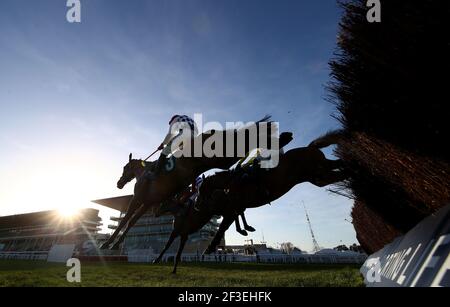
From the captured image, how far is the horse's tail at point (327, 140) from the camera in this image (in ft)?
14.6

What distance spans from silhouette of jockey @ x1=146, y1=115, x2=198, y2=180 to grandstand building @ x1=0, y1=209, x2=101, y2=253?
41.9m

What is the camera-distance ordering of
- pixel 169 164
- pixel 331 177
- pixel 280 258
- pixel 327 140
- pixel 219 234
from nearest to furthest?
pixel 331 177 → pixel 327 140 → pixel 169 164 → pixel 219 234 → pixel 280 258

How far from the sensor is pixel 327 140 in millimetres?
4844

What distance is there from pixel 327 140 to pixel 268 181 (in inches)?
55.2

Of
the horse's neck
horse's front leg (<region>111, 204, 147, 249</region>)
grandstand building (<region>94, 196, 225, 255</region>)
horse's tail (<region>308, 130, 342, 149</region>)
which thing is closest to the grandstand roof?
grandstand building (<region>94, 196, 225, 255</region>)

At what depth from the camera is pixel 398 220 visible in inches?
139

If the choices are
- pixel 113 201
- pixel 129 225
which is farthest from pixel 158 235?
pixel 129 225

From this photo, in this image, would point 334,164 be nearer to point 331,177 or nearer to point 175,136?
point 331,177

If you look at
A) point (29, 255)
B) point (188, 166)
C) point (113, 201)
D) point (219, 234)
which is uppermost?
point (113, 201)

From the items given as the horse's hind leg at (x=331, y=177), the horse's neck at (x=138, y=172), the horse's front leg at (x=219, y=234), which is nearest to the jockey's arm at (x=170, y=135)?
the horse's neck at (x=138, y=172)

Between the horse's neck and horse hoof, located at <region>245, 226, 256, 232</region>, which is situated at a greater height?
the horse's neck

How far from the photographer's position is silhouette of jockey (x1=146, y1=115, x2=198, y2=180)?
6.17 m

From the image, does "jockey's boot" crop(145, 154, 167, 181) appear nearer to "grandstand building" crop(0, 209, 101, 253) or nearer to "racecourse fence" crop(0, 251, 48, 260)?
"racecourse fence" crop(0, 251, 48, 260)

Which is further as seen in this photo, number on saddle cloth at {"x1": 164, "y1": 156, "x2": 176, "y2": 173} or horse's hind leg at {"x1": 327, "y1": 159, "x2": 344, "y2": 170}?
number on saddle cloth at {"x1": 164, "y1": 156, "x2": 176, "y2": 173}
